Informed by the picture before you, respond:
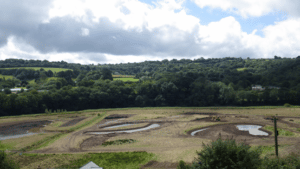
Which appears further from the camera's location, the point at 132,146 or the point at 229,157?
the point at 132,146

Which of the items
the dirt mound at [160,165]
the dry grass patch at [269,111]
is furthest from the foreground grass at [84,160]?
the dry grass patch at [269,111]

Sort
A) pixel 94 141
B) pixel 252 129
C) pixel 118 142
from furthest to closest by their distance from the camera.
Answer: pixel 252 129 < pixel 94 141 < pixel 118 142

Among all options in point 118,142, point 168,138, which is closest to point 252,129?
point 168,138

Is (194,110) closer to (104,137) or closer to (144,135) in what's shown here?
(144,135)

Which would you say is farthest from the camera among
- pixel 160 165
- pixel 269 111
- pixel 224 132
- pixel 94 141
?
pixel 269 111

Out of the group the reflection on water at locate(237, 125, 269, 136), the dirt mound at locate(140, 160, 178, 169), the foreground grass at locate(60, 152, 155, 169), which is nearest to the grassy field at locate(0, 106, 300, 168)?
the foreground grass at locate(60, 152, 155, 169)

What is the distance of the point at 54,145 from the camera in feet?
110

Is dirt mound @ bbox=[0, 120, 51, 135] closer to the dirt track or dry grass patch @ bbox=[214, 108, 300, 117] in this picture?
the dirt track

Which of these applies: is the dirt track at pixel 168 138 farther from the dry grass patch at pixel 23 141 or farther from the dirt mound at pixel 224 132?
the dry grass patch at pixel 23 141

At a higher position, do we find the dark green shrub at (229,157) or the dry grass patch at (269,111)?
the dark green shrub at (229,157)

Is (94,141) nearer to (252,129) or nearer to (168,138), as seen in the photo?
(168,138)

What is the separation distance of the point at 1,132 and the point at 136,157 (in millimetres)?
33036

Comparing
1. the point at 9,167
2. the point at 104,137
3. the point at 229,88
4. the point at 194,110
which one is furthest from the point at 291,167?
the point at 229,88

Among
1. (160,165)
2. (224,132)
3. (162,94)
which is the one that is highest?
(162,94)
